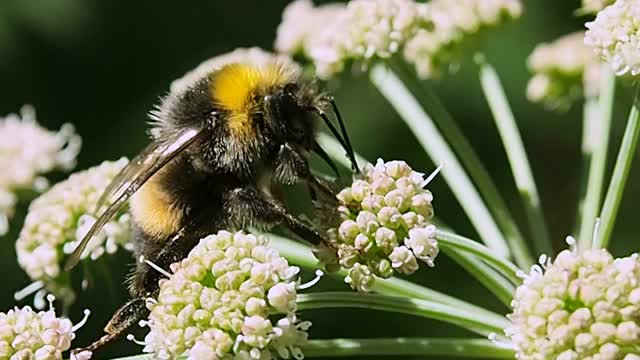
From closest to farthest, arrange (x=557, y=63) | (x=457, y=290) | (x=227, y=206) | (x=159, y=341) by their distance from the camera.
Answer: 1. (x=159, y=341)
2. (x=227, y=206)
3. (x=557, y=63)
4. (x=457, y=290)

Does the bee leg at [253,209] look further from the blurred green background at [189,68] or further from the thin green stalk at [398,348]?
the blurred green background at [189,68]

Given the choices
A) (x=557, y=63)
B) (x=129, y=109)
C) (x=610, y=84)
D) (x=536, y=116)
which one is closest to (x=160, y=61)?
(x=129, y=109)

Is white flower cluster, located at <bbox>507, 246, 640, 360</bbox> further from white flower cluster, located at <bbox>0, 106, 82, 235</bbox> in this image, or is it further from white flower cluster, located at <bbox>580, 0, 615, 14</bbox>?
white flower cluster, located at <bbox>0, 106, 82, 235</bbox>

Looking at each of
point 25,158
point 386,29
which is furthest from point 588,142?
point 25,158

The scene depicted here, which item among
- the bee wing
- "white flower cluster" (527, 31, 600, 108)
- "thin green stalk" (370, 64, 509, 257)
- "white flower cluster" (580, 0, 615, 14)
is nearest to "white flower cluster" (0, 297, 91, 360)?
the bee wing

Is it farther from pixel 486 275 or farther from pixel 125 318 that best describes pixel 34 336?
pixel 486 275

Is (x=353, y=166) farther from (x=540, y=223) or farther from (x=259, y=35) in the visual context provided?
(x=259, y=35)

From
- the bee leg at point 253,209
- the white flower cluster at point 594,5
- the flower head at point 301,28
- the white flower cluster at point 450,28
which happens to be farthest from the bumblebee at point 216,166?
the flower head at point 301,28
